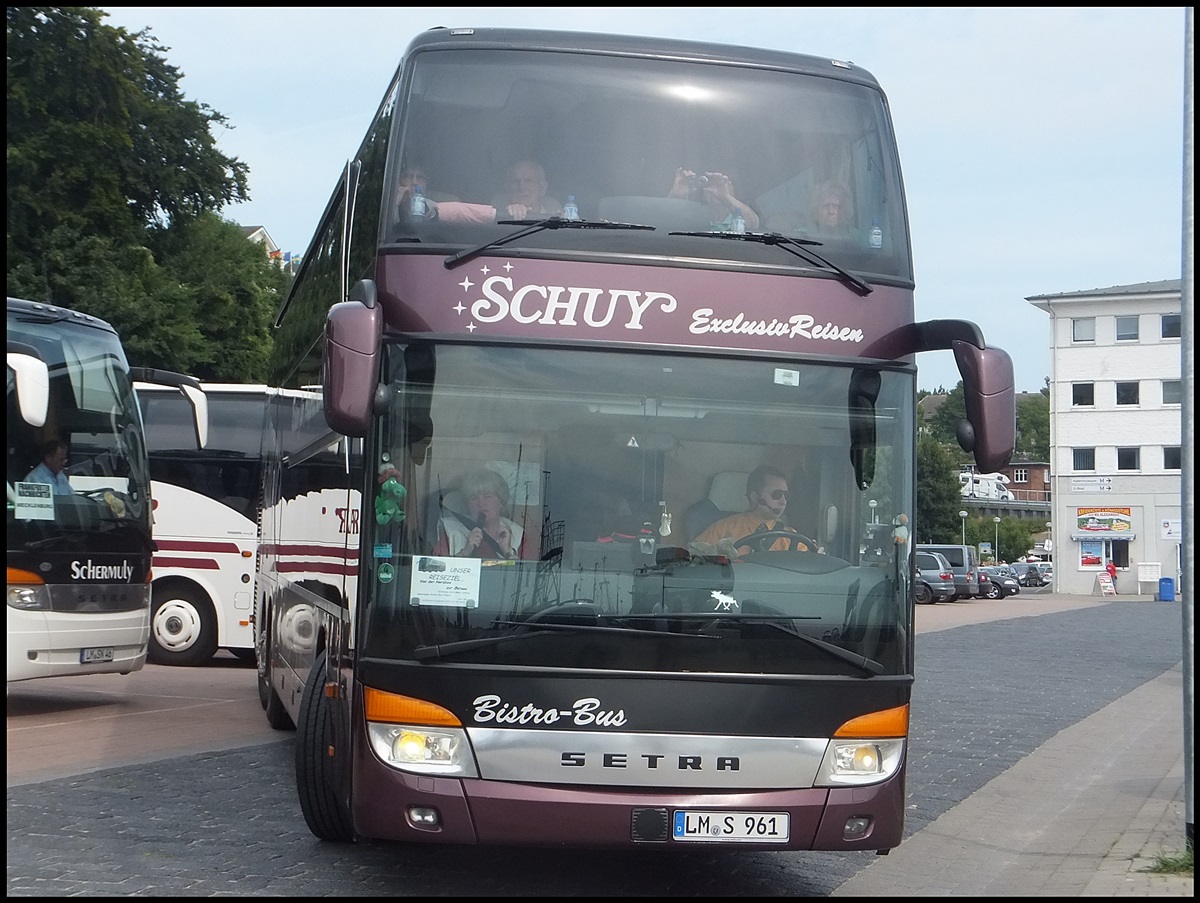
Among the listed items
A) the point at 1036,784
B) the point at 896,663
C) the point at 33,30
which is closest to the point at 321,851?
the point at 896,663

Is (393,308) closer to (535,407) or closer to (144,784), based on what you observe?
(535,407)

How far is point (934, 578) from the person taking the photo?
178 ft

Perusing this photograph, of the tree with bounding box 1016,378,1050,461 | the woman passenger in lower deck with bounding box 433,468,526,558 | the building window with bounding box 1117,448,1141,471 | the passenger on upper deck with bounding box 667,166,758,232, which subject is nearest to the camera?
the woman passenger in lower deck with bounding box 433,468,526,558

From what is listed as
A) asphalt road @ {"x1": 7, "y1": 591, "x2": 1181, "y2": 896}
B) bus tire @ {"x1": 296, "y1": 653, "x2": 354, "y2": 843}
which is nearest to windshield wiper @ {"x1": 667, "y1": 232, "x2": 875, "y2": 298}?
asphalt road @ {"x1": 7, "y1": 591, "x2": 1181, "y2": 896}

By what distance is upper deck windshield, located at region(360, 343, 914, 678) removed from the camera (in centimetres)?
632

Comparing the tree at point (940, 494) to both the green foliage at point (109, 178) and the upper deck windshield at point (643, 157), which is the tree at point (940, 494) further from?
the upper deck windshield at point (643, 157)

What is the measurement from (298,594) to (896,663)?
4511 millimetres

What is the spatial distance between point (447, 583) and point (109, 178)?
28225mm

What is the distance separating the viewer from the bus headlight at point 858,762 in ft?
21.2

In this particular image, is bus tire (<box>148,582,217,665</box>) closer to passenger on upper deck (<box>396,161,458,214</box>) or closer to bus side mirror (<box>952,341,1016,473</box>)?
passenger on upper deck (<box>396,161,458,214</box>)

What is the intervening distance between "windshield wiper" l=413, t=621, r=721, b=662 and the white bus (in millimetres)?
13471

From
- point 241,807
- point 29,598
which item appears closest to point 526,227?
point 241,807

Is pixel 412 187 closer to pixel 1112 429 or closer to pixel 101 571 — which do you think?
pixel 101 571

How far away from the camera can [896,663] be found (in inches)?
258
